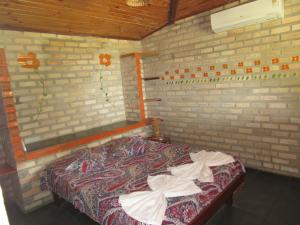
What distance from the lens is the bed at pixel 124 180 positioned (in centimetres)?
178

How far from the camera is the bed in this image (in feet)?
5.84

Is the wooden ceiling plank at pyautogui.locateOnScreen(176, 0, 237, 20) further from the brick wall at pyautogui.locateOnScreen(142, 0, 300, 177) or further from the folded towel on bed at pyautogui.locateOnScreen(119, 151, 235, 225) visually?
the folded towel on bed at pyautogui.locateOnScreen(119, 151, 235, 225)

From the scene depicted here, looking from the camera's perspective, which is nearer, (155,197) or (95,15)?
(155,197)

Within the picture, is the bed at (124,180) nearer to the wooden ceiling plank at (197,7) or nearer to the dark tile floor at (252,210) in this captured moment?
the dark tile floor at (252,210)

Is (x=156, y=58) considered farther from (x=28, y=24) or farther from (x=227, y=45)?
(x=28, y=24)

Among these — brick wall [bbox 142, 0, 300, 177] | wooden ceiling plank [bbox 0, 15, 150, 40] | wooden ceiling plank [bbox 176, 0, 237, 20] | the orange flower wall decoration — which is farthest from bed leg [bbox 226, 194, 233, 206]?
wooden ceiling plank [bbox 0, 15, 150, 40]

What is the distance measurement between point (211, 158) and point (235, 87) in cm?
134

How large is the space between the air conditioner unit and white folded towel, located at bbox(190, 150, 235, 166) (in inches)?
69.7

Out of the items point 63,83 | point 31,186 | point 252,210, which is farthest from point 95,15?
point 252,210

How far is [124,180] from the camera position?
7.30ft

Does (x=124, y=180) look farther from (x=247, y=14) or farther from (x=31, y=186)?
(x=247, y=14)

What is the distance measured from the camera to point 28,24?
2945mm

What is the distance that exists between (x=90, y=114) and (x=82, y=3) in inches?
68.4

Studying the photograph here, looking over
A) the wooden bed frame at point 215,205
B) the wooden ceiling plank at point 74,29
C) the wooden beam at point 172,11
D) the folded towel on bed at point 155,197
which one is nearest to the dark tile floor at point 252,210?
the wooden bed frame at point 215,205
